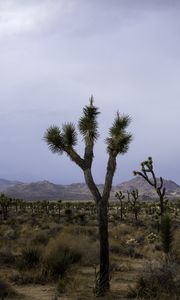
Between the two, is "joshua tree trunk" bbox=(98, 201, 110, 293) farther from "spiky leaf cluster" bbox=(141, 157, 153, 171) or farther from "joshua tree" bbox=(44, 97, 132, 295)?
"spiky leaf cluster" bbox=(141, 157, 153, 171)

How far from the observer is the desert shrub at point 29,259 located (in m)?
15.0

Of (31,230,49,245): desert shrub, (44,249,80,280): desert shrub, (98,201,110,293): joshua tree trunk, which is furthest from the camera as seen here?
(31,230,49,245): desert shrub

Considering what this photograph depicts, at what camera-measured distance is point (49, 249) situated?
1609 centimetres

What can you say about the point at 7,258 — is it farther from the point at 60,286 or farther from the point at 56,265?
the point at 60,286

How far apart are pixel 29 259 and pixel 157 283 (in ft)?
18.3

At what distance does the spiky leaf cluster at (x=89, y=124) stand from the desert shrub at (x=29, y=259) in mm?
4888

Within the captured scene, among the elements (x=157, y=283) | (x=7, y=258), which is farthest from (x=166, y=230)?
(x=7, y=258)

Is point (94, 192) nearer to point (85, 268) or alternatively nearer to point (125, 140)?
point (125, 140)

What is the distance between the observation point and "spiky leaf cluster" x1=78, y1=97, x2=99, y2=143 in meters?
12.4

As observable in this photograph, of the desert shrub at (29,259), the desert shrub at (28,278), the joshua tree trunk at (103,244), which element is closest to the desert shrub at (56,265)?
the desert shrub at (28,278)

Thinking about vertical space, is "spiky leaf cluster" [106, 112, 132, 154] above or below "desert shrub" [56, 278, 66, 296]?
above

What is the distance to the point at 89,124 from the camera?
40.9 feet

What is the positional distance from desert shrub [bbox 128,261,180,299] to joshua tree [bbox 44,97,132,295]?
0.88 m

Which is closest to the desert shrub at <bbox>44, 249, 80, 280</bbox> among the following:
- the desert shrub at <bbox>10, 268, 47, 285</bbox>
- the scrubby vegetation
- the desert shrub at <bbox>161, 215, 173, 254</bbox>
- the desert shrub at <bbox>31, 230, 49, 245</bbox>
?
the scrubby vegetation
